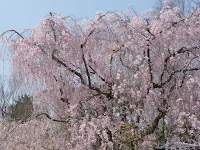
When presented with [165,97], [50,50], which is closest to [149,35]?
[165,97]

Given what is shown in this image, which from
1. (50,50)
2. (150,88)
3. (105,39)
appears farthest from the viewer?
(105,39)

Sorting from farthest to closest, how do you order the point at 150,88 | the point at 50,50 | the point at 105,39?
1. the point at 105,39
2. the point at 150,88
3. the point at 50,50

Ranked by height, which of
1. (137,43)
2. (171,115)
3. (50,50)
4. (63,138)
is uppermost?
(137,43)

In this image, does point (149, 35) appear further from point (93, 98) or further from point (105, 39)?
point (93, 98)

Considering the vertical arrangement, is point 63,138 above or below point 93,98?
below

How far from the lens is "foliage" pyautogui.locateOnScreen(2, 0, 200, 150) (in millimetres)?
4719

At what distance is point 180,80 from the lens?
16.4ft

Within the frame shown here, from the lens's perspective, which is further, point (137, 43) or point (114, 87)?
point (137, 43)

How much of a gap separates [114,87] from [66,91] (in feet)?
3.37

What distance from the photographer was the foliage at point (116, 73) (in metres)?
4.72

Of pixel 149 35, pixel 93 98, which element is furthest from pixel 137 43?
pixel 93 98

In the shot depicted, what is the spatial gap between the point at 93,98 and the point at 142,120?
109 centimetres

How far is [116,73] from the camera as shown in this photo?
5.18 meters

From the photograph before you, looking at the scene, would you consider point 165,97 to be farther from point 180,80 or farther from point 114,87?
point 114,87
